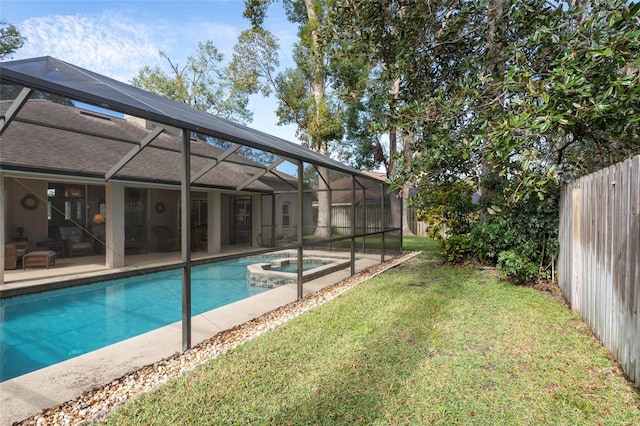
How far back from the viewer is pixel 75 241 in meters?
9.75

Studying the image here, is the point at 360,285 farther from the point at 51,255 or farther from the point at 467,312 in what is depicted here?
the point at 51,255

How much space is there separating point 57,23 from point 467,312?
46.2ft

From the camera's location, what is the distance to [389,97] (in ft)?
22.1

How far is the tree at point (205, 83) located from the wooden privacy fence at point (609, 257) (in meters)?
20.0

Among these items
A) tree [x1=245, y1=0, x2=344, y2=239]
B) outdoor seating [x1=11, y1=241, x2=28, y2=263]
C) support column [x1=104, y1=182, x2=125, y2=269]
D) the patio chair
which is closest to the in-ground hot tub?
support column [x1=104, y1=182, x2=125, y2=269]

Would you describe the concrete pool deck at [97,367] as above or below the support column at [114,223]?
below

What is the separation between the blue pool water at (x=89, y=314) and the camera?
4188 mm

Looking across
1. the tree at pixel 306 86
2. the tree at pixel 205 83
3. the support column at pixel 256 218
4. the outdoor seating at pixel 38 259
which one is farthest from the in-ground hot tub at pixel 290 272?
the tree at pixel 205 83

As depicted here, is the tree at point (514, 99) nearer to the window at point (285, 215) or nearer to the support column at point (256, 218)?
the window at point (285, 215)

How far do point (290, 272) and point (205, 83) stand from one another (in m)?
18.2

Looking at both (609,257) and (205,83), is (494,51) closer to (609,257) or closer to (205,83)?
(609,257)

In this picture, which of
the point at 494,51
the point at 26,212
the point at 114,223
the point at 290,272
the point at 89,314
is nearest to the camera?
the point at 89,314

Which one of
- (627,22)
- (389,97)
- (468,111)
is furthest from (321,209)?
(627,22)

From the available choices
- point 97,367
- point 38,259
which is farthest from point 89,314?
point 38,259
